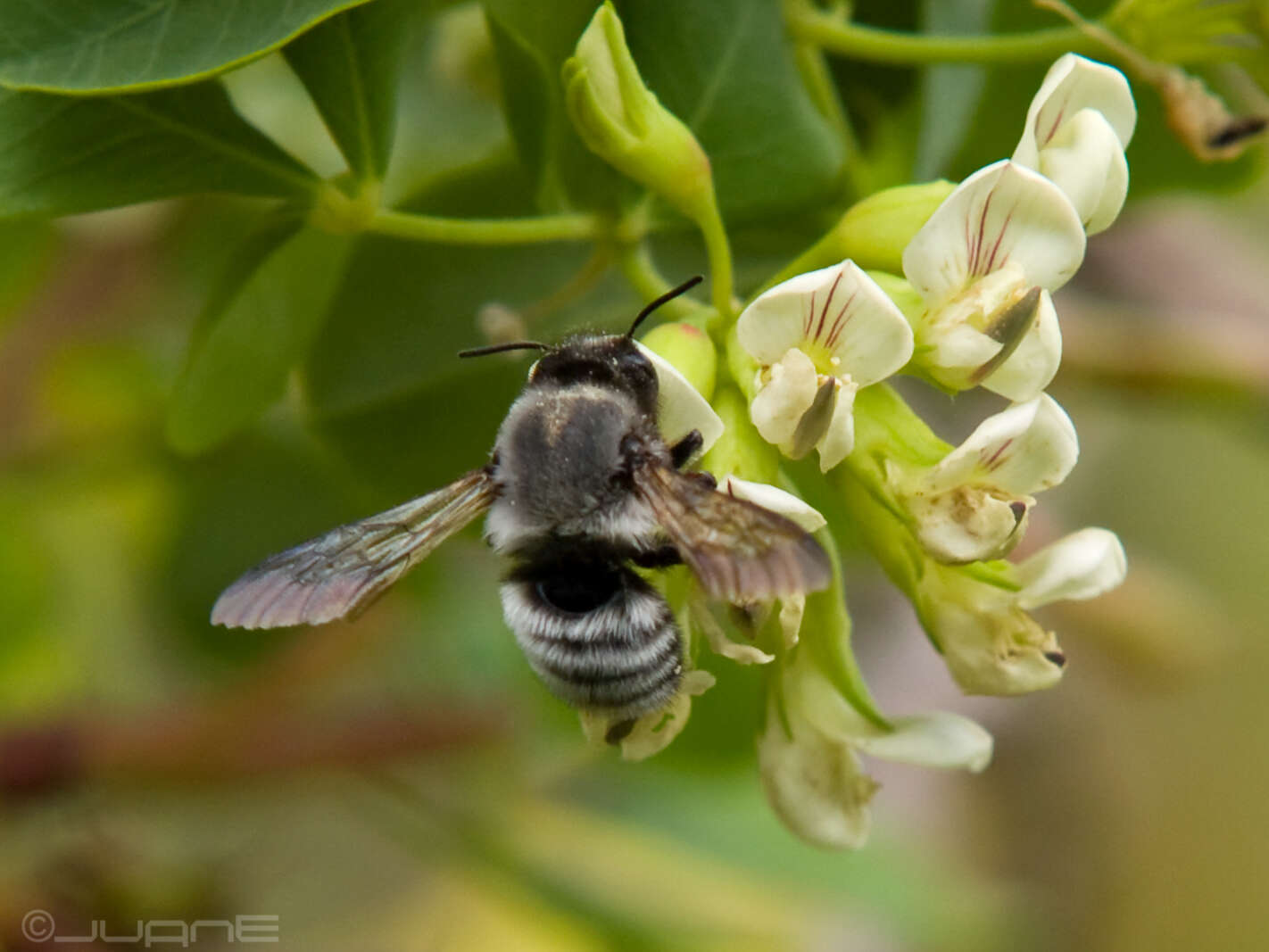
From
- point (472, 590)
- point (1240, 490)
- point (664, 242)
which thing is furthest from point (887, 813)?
point (1240, 490)

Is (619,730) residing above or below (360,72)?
below

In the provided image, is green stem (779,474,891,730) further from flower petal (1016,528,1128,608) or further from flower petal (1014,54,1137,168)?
flower petal (1014,54,1137,168)

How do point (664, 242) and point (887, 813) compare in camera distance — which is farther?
point (887, 813)

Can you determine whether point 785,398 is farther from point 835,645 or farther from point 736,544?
point 835,645

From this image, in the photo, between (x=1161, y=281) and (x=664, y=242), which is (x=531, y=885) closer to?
(x=664, y=242)

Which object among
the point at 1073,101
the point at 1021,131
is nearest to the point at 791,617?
the point at 1073,101

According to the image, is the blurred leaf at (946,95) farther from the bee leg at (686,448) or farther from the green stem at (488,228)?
the bee leg at (686,448)
